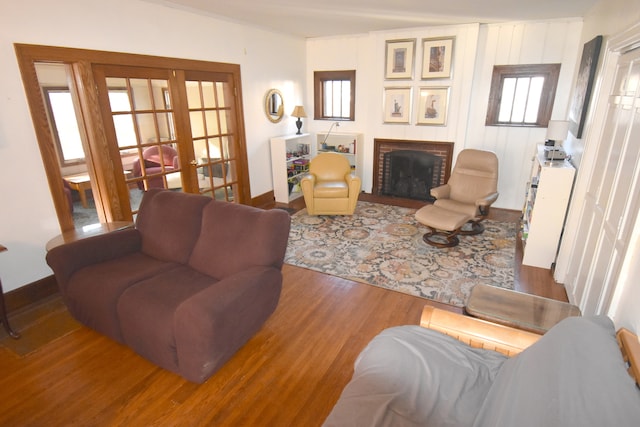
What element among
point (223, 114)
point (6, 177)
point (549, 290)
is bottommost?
point (549, 290)

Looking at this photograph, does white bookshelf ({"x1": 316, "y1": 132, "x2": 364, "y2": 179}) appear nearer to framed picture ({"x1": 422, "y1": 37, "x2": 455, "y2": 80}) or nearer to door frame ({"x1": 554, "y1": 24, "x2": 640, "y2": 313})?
framed picture ({"x1": 422, "y1": 37, "x2": 455, "y2": 80})

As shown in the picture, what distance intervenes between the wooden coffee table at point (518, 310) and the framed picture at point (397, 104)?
3.49m

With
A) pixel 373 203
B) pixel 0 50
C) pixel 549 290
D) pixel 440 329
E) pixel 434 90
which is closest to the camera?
pixel 440 329

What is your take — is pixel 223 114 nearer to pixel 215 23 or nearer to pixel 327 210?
pixel 215 23

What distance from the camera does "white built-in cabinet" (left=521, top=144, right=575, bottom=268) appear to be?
116 inches

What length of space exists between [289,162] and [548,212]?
366cm

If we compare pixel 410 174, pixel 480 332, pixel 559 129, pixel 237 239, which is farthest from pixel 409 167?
pixel 480 332

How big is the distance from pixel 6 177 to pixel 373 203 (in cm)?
411

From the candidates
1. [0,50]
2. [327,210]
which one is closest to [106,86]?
[0,50]

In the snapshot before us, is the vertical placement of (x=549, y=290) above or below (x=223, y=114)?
below

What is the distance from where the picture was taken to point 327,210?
14.6 feet

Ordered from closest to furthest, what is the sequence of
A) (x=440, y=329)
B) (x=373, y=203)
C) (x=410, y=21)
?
(x=440, y=329), (x=410, y=21), (x=373, y=203)

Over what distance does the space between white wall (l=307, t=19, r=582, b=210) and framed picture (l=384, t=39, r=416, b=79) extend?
7 centimetres

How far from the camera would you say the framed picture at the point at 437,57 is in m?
4.54
